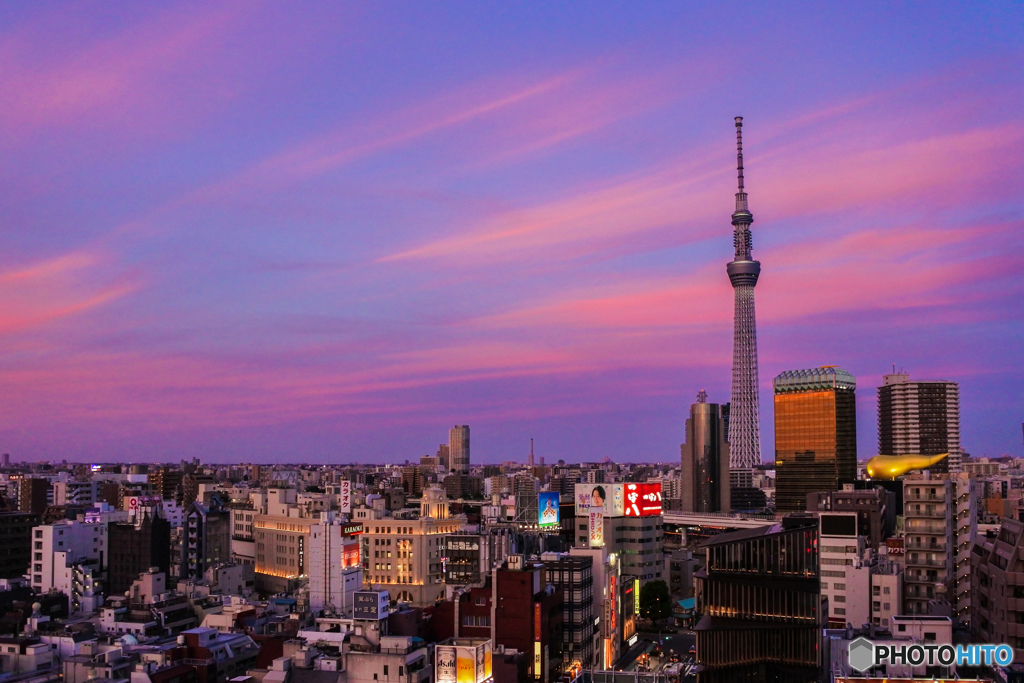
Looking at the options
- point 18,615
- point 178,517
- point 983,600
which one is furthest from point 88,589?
point 983,600

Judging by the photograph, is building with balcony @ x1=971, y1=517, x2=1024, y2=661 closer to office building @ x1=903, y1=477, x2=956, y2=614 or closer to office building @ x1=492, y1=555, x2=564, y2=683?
office building @ x1=903, y1=477, x2=956, y2=614

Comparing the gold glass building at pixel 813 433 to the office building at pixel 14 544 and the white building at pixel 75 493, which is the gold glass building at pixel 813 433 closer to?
the white building at pixel 75 493

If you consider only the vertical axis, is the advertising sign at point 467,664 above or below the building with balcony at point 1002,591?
below

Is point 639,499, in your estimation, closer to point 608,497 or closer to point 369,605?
point 608,497

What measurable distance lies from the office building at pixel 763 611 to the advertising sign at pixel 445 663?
11.0 meters

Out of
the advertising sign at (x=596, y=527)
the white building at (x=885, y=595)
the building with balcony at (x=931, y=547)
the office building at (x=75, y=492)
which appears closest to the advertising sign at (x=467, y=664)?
the white building at (x=885, y=595)

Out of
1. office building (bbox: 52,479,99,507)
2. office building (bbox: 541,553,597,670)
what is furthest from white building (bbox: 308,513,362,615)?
office building (bbox: 52,479,99,507)

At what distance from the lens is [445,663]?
39906 mm

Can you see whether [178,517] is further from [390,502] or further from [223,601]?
[390,502]

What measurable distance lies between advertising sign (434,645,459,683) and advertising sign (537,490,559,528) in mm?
50513

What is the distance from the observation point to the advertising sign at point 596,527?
7150 centimetres

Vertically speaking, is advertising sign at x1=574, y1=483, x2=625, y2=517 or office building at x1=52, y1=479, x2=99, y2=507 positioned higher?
advertising sign at x1=574, y1=483, x2=625, y2=517

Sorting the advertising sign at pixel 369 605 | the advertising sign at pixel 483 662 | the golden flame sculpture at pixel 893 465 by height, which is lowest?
the advertising sign at pixel 483 662

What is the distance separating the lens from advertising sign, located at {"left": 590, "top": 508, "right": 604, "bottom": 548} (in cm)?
7150
